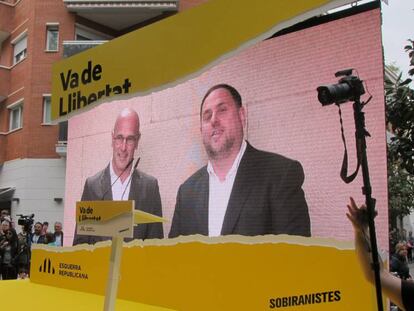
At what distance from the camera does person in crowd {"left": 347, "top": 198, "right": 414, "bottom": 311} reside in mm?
2123

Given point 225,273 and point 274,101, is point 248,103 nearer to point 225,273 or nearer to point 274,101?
point 274,101

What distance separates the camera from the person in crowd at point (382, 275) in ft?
6.97

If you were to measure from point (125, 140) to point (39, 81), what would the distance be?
1069 cm

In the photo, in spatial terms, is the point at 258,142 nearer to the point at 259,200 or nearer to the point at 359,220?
the point at 259,200

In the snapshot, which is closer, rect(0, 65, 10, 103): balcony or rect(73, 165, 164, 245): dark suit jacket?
rect(73, 165, 164, 245): dark suit jacket

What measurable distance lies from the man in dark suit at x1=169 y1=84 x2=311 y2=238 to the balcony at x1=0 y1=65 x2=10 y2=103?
531 inches

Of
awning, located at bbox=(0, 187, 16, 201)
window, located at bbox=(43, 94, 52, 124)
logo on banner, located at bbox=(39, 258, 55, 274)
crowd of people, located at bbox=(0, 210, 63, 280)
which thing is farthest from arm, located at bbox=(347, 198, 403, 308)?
awning, located at bbox=(0, 187, 16, 201)

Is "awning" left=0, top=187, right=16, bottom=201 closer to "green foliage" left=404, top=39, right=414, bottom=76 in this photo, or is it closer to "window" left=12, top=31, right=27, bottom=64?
"window" left=12, top=31, right=27, bottom=64

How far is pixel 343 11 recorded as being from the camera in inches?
144

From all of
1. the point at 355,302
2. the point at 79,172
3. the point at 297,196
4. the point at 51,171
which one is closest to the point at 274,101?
the point at 297,196

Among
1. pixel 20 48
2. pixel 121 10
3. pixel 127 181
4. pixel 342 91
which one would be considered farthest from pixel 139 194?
pixel 20 48

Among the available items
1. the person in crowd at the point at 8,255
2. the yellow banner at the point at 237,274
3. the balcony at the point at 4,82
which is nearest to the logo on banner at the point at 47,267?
the yellow banner at the point at 237,274

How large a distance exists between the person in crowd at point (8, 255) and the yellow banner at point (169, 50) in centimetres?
382

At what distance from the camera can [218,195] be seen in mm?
4473
